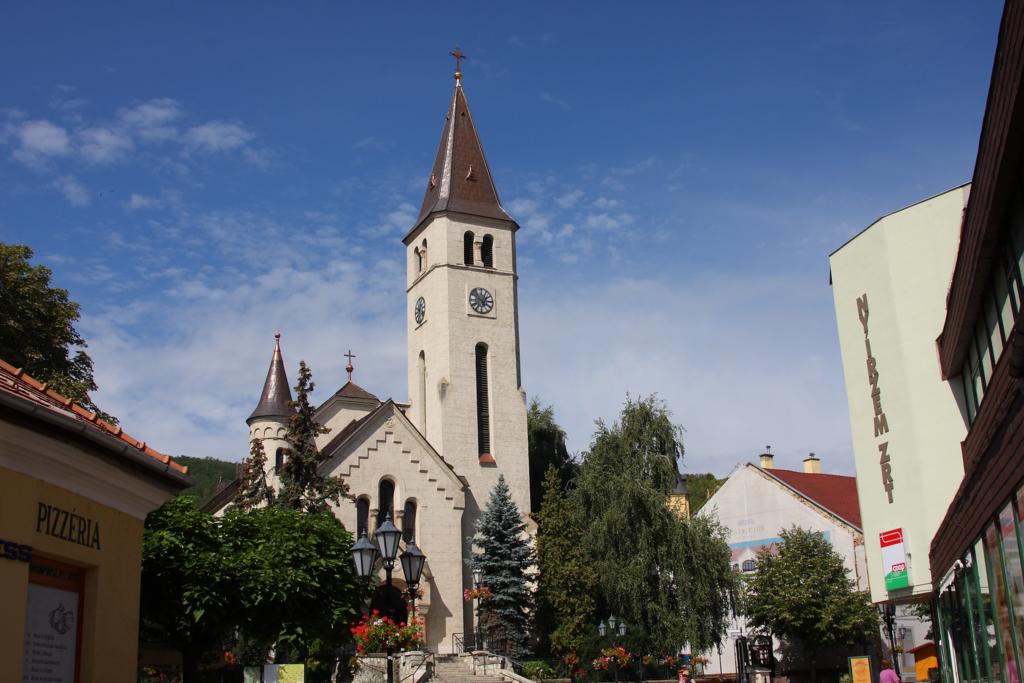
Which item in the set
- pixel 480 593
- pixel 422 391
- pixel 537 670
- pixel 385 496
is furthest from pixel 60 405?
pixel 422 391

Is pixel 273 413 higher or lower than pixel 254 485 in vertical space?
higher

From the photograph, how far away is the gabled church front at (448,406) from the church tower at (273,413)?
678 centimetres

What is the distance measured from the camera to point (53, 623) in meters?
10.7

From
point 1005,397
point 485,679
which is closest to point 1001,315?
point 1005,397

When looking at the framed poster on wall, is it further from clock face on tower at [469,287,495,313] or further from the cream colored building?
clock face on tower at [469,287,495,313]

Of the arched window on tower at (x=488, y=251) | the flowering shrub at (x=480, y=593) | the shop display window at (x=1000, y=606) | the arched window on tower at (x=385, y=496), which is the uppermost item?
the arched window on tower at (x=488, y=251)

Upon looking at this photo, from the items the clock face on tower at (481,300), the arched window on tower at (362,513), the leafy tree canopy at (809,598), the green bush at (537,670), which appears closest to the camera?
the green bush at (537,670)

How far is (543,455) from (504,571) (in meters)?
14.2

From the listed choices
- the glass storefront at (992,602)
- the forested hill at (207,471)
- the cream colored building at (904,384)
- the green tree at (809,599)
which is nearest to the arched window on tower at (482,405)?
the green tree at (809,599)

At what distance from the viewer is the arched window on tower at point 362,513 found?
1613 inches

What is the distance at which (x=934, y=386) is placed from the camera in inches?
995

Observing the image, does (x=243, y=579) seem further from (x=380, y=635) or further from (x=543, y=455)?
(x=543, y=455)

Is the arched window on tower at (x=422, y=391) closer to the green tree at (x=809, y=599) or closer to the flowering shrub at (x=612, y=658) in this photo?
the flowering shrub at (x=612, y=658)

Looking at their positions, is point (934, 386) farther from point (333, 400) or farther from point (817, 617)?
point (333, 400)
